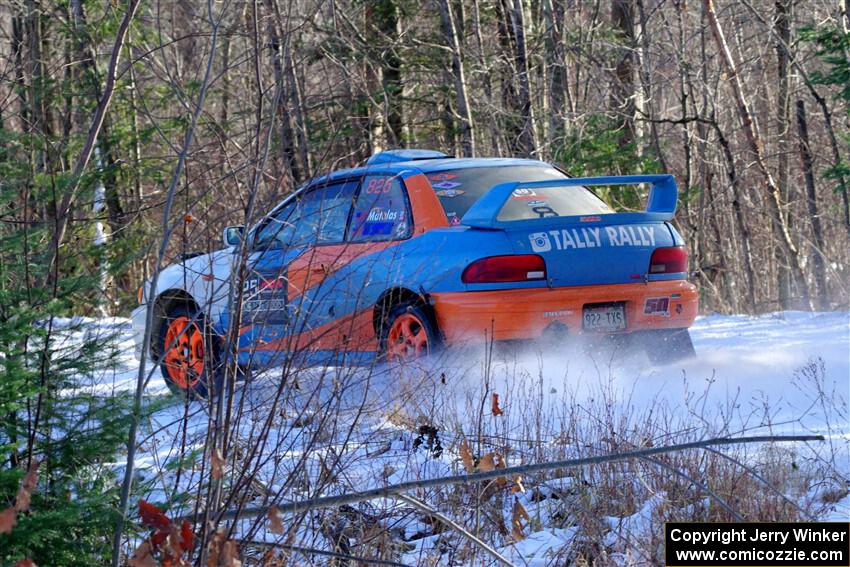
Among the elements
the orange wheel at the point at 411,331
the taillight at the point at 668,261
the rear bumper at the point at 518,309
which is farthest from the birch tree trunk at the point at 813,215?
the orange wheel at the point at 411,331

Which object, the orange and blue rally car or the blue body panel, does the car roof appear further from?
the blue body panel

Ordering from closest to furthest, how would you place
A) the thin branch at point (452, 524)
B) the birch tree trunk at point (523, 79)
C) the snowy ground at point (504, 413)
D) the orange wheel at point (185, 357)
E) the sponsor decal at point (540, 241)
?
1. the thin branch at point (452, 524)
2. the orange wheel at point (185, 357)
3. the snowy ground at point (504, 413)
4. the sponsor decal at point (540, 241)
5. the birch tree trunk at point (523, 79)

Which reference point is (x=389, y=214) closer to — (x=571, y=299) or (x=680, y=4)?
(x=571, y=299)

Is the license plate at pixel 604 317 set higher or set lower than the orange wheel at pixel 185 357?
lower

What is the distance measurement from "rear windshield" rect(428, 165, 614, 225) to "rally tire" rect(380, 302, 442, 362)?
664mm

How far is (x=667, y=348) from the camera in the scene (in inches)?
316

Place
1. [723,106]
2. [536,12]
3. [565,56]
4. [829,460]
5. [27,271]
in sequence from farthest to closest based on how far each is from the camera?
[723,106] < [536,12] < [565,56] < [829,460] < [27,271]

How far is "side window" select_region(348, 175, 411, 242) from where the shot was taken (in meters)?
7.72

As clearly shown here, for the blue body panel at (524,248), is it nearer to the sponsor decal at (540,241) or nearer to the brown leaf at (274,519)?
the sponsor decal at (540,241)

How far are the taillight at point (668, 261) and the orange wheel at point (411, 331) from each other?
1.61 metres

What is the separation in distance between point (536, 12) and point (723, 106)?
7.30m

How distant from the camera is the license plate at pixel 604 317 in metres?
7.41

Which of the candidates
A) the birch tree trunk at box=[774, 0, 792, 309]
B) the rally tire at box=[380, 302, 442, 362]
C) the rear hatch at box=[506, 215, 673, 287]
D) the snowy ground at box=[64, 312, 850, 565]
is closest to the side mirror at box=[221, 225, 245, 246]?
the snowy ground at box=[64, 312, 850, 565]

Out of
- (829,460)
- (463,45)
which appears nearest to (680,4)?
(463,45)
